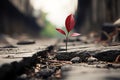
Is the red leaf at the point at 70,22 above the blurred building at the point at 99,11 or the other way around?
the other way around

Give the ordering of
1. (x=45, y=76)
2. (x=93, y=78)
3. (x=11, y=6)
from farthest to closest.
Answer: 1. (x=11, y=6)
2. (x=45, y=76)
3. (x=93, y=78)

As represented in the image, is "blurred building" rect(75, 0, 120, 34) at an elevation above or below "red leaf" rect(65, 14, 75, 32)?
above

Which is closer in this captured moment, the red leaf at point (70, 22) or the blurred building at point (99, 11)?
the red leaf at point (70, 22)

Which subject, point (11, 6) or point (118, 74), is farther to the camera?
point (11, 6)

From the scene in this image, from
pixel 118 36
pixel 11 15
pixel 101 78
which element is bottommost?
pixel 101 78

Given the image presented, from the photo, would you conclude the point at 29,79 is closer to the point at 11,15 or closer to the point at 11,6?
the point at 11,6

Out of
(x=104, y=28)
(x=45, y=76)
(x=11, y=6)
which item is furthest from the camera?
(x=11, y=6)

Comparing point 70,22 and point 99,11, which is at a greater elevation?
point 99,11

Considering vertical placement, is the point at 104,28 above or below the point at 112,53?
above

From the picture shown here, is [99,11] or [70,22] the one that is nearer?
[70,22]

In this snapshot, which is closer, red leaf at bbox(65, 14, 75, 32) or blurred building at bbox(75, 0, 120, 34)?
red leaf at bbox(65, 14, 75, 32)

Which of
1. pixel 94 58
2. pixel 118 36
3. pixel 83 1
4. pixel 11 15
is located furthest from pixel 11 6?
pixel 94 58
